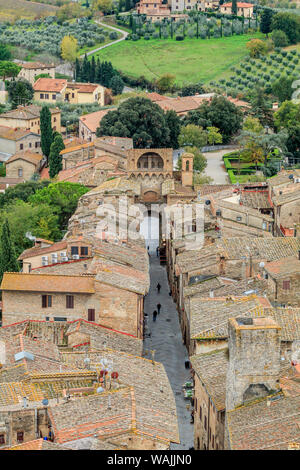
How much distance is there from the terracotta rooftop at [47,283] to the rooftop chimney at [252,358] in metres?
14.2

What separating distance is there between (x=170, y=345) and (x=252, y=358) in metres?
17.9

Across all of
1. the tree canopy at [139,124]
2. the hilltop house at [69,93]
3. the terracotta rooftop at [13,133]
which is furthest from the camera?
the hilltop house at [69,93]

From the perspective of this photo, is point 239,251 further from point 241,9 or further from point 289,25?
point 241,9

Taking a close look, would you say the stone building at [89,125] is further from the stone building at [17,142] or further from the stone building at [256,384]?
the stone building at [256,384]

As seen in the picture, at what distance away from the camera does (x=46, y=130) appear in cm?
9075

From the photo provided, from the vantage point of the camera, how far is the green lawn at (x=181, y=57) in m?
139

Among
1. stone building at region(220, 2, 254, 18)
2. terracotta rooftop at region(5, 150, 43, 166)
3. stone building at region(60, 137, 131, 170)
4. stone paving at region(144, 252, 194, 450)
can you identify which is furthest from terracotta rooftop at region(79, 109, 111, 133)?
stone building at region(220, 2, 254, 18)

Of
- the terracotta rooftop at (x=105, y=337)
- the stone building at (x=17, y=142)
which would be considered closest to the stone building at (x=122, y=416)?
the terracotta rooftop at (x=105, y=337)

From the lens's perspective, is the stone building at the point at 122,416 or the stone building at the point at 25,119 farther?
the stone building at the point at 25,119

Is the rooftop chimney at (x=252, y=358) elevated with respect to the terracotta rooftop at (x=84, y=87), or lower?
elevated

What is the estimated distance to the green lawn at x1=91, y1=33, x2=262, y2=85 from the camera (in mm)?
139125

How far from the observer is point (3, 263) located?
5097 centimetres

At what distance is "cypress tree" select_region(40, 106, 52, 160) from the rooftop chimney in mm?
65180

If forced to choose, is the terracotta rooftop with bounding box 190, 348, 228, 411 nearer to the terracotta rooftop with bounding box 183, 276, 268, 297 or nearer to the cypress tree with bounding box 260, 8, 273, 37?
the terracotta rooftop with bounding box 183, 276, 268, 297
